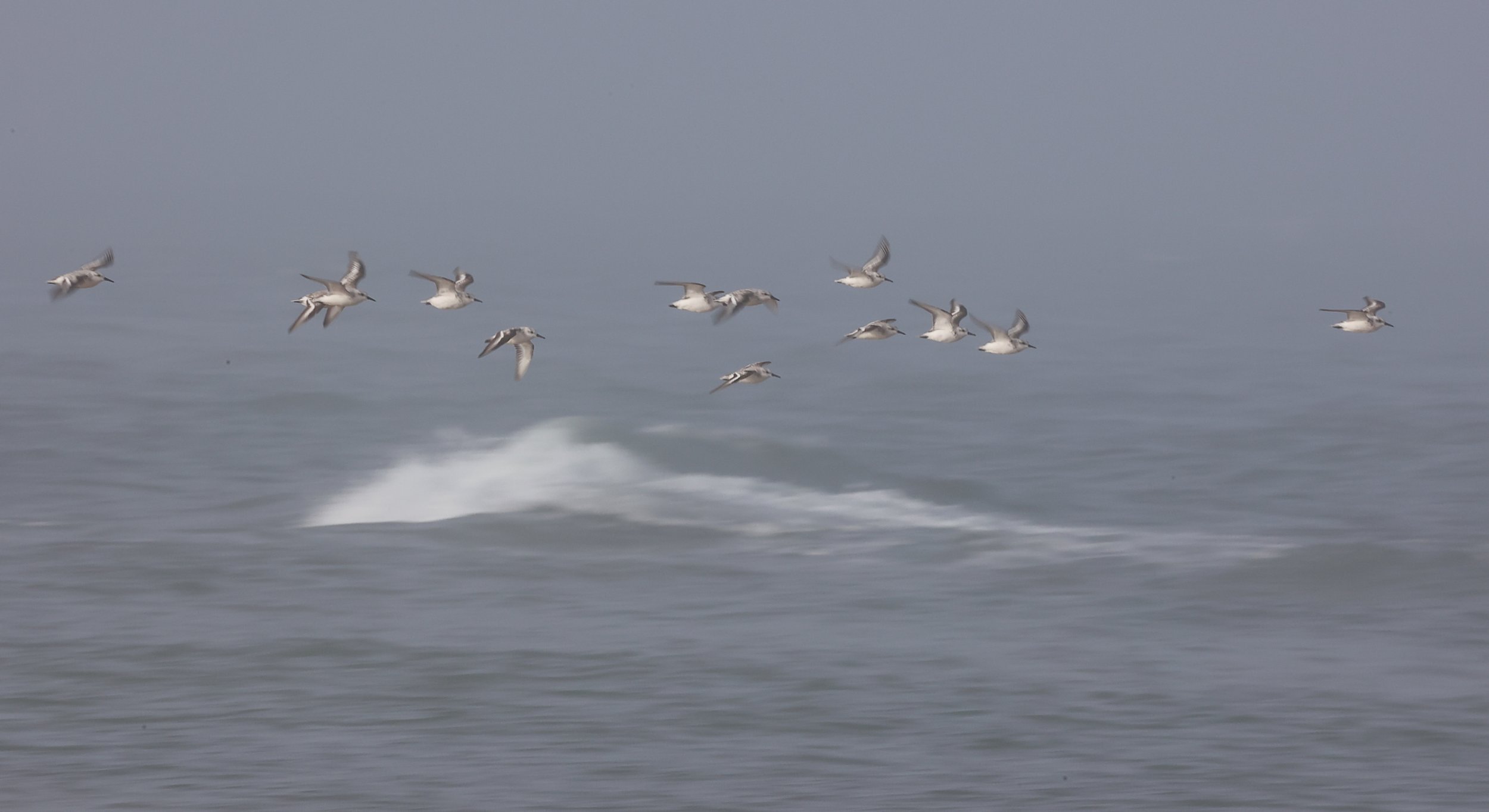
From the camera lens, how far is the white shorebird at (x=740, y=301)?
3984 cm

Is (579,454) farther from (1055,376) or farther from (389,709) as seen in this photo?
(389,709)

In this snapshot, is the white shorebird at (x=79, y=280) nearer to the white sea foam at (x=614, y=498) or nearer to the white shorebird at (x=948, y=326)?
the white shorebird at (x=948, y=326)

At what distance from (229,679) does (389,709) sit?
547 centimetres

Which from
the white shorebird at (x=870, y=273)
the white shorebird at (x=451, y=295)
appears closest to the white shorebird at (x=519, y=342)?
the white shorebird at (x=451, y=295)

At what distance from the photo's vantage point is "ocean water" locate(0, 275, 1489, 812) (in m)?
46.4

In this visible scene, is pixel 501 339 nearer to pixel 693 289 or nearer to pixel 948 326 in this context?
pixel 693 289

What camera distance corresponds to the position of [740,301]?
133 feet

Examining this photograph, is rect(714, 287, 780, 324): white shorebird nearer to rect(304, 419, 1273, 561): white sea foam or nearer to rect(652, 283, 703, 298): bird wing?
rect(652, 283, 703, 298): bird wing

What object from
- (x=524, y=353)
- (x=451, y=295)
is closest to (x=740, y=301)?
(x=451, y=295)

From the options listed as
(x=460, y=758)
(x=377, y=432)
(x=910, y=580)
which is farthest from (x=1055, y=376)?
(x=460, y=758)

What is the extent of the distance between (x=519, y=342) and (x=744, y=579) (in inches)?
945

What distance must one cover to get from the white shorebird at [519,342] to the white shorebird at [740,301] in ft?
12.6

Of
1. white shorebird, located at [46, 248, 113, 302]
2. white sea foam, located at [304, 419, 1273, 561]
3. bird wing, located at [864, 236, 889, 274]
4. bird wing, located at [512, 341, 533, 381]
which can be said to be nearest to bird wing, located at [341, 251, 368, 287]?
bird wing, located at [512, 341, 533, 381]

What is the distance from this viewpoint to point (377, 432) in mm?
97188
